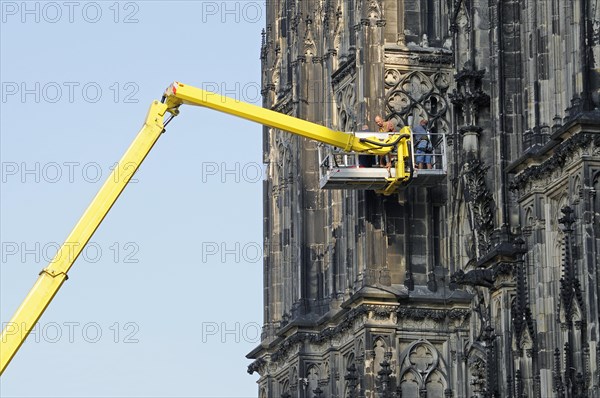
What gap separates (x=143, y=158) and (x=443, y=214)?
8.92 m

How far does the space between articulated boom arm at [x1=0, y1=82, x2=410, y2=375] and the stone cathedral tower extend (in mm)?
1764

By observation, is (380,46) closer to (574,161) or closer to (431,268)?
(431,268)

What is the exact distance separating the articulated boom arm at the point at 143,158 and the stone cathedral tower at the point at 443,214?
5.79 ft

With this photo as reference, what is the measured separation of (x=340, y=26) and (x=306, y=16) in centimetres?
346

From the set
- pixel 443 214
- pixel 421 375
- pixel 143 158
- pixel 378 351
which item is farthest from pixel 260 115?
pixel 421 375

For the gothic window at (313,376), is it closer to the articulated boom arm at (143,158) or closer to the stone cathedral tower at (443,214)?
the stone cathedral tower at (443,214)

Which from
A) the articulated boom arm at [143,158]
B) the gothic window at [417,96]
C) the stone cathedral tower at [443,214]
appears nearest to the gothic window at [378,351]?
the stone cathedral tower at [443,214]

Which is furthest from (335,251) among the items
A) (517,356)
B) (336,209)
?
(517,356)

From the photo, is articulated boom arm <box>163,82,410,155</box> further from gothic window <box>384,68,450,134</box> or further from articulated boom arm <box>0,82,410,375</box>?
gothic window <box>384,68,450,134</box>

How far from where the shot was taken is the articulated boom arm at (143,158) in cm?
6856

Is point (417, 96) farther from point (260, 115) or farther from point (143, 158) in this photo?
point (143, 158)

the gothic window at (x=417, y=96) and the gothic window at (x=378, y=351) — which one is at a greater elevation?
the gothic window at (x=417, y=96)

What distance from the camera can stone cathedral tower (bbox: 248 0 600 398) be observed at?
59.4 meters

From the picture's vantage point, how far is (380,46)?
76.9 m
